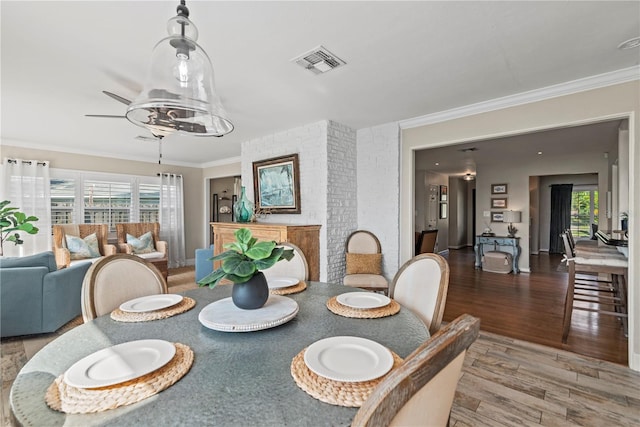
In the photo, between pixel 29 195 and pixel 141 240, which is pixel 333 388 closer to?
pixel 141 240

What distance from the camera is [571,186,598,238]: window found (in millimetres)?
8281

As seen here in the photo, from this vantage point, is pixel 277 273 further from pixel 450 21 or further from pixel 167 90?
pixel 450 21

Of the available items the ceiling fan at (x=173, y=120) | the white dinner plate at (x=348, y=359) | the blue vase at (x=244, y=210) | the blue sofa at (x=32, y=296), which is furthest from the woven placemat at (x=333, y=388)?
the blue vase at (x=244, y=210)

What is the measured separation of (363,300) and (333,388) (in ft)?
2.51

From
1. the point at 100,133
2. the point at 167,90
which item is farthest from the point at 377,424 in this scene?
the point at 100,133

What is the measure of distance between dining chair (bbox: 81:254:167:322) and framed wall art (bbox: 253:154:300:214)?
2.39m

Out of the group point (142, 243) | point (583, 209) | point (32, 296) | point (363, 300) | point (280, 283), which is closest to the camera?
point (363, 300)

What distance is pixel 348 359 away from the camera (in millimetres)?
888

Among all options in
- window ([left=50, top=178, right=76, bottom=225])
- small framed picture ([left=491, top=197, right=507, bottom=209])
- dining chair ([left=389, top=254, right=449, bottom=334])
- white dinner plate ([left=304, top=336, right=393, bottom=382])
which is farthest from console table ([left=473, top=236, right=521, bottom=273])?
window ([left=50, top=178, right=76, bottom=225])

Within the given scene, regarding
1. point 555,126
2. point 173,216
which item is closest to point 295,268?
point 555,126

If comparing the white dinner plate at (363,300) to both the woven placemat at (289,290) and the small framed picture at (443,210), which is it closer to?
the woven placemat at (289,290)

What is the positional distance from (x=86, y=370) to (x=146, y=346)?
167 millimetres

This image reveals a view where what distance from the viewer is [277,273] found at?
2246mm

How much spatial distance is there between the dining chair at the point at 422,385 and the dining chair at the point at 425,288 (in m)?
0.84
